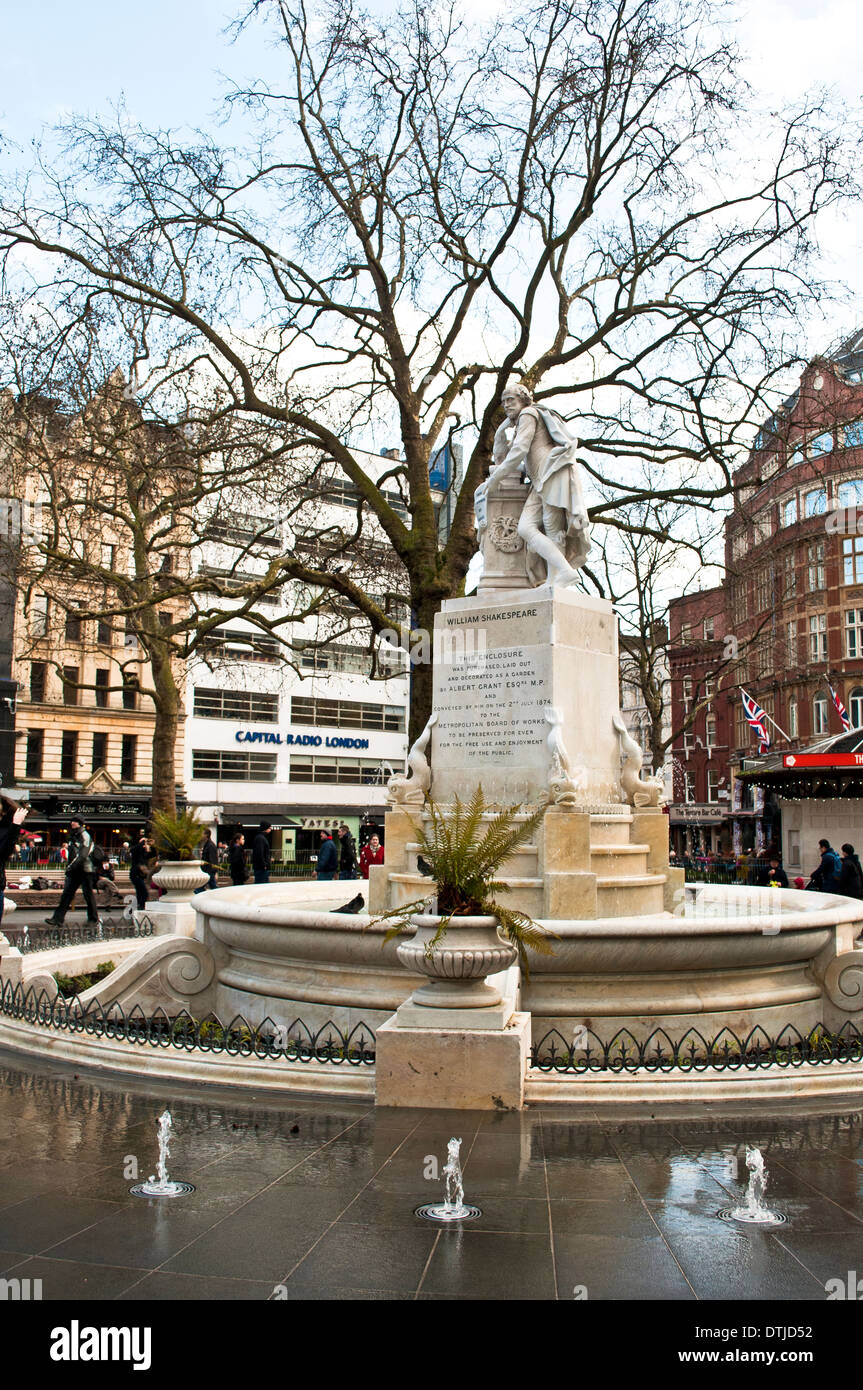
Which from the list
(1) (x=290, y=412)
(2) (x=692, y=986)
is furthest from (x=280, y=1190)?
(1) (x=290, y=412)

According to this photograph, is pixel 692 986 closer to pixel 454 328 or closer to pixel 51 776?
pixel 454 328

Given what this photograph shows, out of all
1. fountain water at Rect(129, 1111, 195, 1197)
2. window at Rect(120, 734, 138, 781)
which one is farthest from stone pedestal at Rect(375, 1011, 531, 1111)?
window at Rect(120, 734, 138, 781)

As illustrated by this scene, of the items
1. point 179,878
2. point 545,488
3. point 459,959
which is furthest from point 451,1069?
point 179,878

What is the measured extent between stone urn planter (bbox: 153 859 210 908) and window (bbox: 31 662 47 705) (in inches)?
1516

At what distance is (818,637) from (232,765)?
32.0 metres

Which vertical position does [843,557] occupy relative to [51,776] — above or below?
above

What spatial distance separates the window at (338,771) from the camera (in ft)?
217

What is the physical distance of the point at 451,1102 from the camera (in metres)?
7.00

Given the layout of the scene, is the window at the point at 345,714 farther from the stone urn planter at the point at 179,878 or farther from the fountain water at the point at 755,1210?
the fountain water at the point at 755,1210

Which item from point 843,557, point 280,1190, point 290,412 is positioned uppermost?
point 843,557

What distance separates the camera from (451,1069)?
7.00 meters

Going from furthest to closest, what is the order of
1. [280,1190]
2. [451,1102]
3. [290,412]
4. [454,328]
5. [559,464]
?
[454,328] → [290,412] → [559,464] → [451,1102] → [280,1190]

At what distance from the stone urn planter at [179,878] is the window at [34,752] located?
38008 mm
